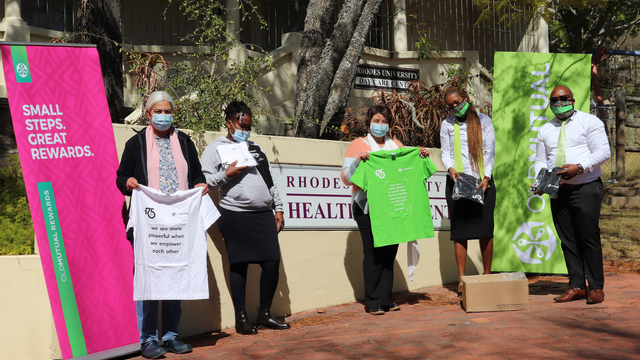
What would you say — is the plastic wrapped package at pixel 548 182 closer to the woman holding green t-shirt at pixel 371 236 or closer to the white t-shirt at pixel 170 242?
the woman holding green t-shirt at pixel 371 236

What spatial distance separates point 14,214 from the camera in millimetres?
6285

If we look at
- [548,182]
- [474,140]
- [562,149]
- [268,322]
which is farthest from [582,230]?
[268,322]

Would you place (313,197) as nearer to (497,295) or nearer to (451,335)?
(497,295)

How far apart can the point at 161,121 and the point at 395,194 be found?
2274 millimetres

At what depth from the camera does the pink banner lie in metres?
5.20

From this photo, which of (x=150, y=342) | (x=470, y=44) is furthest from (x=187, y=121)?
(x=470, y=44)

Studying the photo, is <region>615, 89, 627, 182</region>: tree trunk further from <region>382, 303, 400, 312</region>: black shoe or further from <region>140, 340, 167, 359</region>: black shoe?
<region>140, 340, 167, 359</region>: black shoe

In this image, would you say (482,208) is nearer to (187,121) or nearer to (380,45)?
(187,121)

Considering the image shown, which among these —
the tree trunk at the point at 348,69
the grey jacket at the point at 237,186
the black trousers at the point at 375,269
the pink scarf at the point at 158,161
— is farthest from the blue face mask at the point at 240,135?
the tree trunk at the point at 348,69

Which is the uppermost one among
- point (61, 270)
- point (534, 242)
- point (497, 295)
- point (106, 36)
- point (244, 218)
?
point (106, 36)

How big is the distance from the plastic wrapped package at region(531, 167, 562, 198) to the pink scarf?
311 centimetres

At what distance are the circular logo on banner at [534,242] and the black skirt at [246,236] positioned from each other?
3.04 meters

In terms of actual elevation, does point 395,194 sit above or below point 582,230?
above

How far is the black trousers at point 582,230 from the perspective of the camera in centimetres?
655
